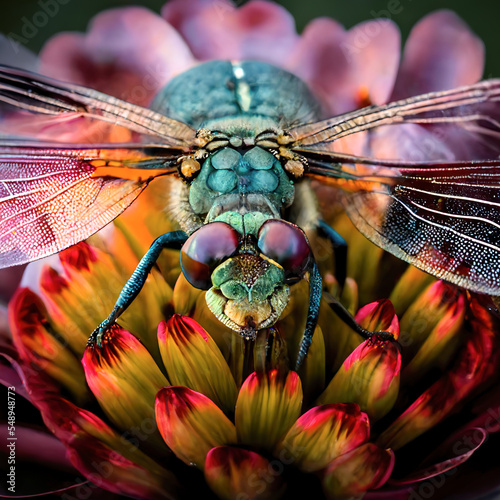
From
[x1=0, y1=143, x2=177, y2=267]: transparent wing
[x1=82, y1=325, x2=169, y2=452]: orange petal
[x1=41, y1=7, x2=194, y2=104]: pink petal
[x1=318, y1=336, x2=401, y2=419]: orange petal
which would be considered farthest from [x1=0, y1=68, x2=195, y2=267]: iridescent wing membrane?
[x1=41, y1=7, x2=194, y2=104]: pink petal

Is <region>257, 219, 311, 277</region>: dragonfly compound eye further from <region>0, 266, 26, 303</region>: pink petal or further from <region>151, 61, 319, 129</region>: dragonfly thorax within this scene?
<region>0, 266, 26, 303</region>: pink petal

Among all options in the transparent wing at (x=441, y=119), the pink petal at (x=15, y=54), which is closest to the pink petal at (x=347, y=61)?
the transparent wing at (x=441, y=119)

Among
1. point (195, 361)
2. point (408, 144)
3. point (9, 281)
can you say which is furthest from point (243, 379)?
point (408, 144)

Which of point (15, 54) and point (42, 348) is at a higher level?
point (15, 54)

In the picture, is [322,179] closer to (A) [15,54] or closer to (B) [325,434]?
(B) [325,434]

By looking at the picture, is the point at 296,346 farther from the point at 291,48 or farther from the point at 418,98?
the point at 291,48

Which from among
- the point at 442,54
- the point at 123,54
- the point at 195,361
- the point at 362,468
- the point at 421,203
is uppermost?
the point at 123,54

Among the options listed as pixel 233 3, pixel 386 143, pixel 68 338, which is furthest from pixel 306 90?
pixel 68 338
